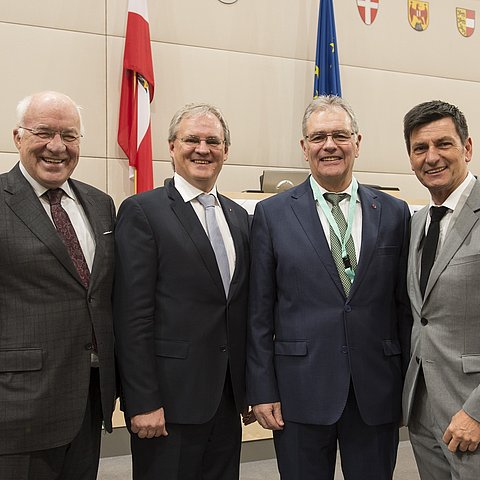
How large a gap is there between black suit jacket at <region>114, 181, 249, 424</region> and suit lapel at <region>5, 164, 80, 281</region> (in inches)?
9.6

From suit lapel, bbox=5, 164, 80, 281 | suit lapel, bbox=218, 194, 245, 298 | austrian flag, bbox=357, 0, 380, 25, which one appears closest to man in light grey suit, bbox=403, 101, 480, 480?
suit lapel, bbox=218, 194, 245, 298

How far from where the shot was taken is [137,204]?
7.05 ft

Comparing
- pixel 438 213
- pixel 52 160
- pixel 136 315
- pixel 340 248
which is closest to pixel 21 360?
pixel 136 315

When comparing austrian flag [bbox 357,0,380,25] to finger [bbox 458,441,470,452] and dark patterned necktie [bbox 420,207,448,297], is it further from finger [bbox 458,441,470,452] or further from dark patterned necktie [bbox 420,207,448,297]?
finger [bbox 458,441,470,452]

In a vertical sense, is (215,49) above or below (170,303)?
above

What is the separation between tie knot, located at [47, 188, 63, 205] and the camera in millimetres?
2039

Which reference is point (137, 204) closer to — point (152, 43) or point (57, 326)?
point (57, 326)

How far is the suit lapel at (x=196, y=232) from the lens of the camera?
2.14 m

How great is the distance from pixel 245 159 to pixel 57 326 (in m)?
3.35

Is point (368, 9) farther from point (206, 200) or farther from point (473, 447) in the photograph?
point (473, 447)

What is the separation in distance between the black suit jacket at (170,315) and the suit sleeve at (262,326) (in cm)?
7

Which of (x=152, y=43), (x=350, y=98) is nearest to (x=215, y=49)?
(x=152, y=43)

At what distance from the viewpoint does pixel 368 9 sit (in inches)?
211

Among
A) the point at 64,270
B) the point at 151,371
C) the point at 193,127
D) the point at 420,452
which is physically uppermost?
the point at 193,127
